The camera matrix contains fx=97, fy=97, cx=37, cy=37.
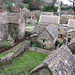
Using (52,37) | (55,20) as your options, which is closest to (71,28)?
(55,20)

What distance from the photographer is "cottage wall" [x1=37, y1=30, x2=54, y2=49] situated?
29281 millimetres

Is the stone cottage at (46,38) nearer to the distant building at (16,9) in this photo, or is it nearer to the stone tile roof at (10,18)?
the stone tile roof at (10,18)

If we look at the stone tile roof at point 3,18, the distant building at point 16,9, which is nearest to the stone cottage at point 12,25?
the stone tile roof at point 3,18

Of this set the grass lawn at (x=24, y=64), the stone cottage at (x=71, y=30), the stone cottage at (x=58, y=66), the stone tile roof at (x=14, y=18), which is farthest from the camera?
the stone cottage at (x=71, y=30)

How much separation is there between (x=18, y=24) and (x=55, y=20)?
22.1m

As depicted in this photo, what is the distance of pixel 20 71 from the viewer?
20.4 m

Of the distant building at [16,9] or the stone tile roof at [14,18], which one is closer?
the stone tile roof at [14,18]

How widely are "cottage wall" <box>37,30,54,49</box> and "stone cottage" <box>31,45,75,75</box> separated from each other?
14762 millimetres

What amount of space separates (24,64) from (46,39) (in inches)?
425

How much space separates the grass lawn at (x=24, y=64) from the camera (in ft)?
66.2

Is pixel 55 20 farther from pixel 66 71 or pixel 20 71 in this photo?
pixel 66 71

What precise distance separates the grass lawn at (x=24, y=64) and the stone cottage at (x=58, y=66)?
8545mm

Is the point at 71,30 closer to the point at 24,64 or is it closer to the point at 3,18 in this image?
the point at 24,64

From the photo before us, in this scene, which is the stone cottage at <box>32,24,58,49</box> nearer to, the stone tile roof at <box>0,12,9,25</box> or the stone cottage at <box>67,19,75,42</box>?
the stone tile roof at <box>0,12,9,25</box>
